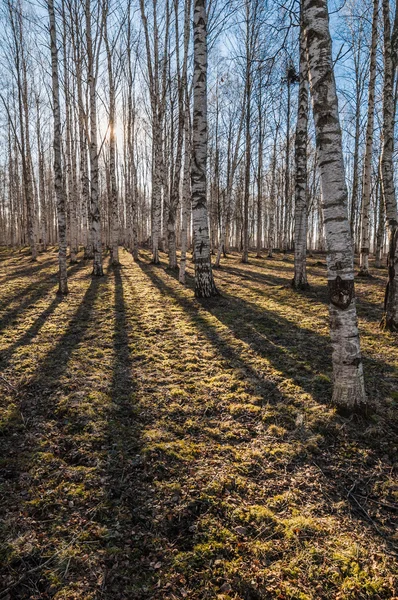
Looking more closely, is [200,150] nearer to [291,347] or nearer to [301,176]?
[301,176]

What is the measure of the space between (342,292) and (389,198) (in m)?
4.94

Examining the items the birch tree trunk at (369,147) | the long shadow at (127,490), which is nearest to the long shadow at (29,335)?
the long shadow at (127,490)

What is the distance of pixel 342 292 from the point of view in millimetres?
3203

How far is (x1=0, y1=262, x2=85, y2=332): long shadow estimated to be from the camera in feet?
21.8

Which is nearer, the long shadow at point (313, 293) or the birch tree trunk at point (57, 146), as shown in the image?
the long shadow at point (313, 293)

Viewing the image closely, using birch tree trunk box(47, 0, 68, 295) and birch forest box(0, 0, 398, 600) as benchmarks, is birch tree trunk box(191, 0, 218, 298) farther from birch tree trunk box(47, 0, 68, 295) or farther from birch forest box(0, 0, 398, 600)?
birch tree trunk box(47, 0, 68, 295)

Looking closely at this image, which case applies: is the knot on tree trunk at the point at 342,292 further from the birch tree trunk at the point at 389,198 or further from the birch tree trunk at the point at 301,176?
the birch tree trunk at the point at 301,176

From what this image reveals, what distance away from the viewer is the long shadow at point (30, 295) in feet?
21.8

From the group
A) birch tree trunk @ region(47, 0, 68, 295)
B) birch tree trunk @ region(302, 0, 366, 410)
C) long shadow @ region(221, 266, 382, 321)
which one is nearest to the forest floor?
birch tree trunk @ region(302, 0, 366, 410)

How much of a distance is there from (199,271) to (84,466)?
563 cm

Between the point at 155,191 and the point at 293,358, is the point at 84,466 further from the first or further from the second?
the point at 155,191

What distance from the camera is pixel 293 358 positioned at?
4730 mm

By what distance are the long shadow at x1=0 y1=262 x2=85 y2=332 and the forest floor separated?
1.10 metres

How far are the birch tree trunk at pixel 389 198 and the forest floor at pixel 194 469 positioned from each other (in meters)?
0.43
